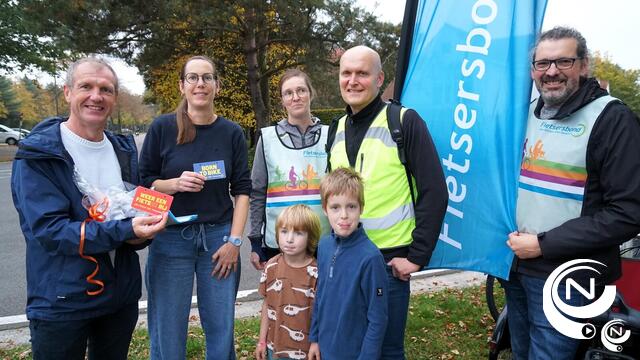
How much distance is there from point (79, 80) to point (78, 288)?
1.00 m

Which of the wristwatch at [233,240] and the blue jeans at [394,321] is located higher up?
the wristwatch at [233,240]

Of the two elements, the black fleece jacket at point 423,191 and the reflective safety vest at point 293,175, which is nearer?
the black fleece jacket at point 423,191

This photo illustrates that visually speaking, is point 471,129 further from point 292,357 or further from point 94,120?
point 94,120

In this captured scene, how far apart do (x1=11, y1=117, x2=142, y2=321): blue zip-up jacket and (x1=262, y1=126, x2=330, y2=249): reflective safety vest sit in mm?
1117

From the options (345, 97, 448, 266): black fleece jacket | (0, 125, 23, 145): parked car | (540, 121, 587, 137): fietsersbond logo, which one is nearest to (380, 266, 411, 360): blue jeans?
(345, 97, 448, 266): black fleece jacket

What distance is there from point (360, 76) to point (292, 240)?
1.01 m

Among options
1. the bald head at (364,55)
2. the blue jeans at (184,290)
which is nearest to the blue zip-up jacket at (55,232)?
the blue jeans at (184,290)

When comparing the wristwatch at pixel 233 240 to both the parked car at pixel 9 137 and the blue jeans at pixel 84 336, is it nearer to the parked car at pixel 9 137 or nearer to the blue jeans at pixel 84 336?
the blue jeans at pixel 84 336

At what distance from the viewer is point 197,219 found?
2.78 m

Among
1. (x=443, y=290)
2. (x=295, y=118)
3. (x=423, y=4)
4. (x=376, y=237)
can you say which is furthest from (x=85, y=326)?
(x=443, y=290)

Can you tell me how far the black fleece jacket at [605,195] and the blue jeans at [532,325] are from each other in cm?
Result: 19

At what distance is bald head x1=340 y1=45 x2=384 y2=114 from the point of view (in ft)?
8.41

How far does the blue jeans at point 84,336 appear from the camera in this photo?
2123 millimetres

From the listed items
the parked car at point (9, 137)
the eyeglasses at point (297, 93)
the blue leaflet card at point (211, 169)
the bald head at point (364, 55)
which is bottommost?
the parked car at point (9, 137)
